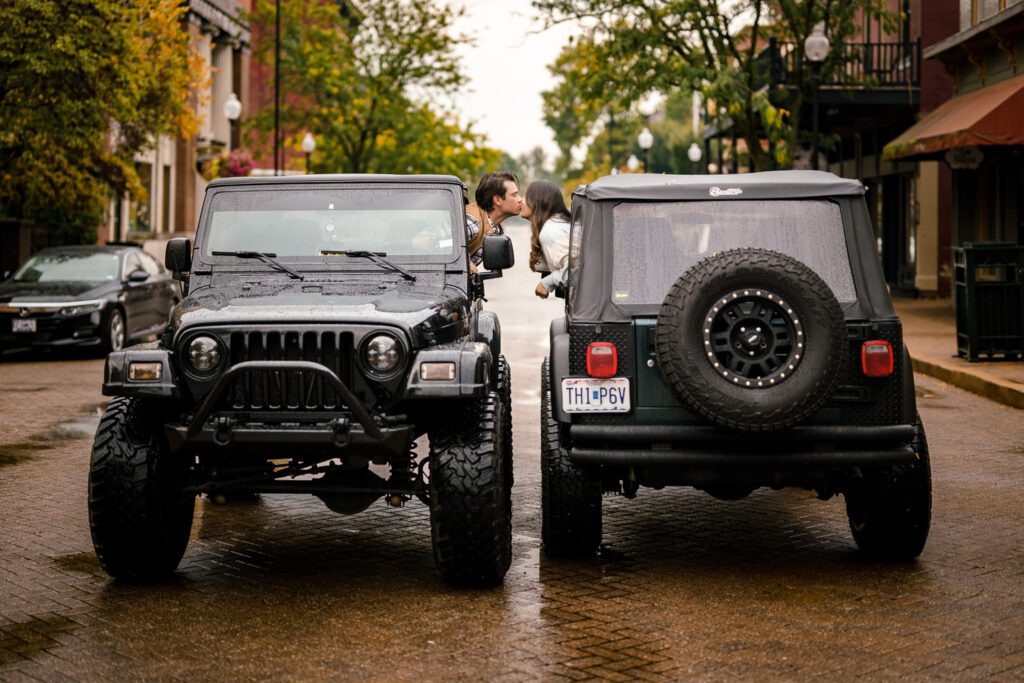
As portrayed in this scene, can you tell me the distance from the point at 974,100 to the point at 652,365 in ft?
66.2

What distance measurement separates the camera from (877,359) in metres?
6.68

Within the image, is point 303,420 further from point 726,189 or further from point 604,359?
point 726,189

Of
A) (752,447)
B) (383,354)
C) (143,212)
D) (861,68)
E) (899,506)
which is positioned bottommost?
(899,506)

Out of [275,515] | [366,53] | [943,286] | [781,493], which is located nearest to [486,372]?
[275,515]

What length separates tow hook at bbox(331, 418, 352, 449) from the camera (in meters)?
6.26

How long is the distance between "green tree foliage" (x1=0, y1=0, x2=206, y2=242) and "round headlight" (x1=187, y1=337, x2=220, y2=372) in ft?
58.4

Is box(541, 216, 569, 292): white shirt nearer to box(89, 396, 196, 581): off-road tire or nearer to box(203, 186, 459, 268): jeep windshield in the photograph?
box(203, 186, 459, 268): jeep windshield

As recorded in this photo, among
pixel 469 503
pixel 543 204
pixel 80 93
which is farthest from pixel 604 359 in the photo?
pixel 80 93

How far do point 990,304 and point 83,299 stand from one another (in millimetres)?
11583

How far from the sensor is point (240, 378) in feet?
21.3

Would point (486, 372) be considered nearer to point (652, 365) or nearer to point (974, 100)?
point (652, 365)

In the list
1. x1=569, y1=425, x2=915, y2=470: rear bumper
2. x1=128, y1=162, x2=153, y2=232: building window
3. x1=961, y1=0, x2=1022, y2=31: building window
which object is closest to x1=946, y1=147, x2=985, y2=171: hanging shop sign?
x1=961, y1=0, x2=1022, y2=31: building window

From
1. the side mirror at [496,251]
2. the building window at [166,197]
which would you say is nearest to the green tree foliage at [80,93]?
the side mirror at [496,251]

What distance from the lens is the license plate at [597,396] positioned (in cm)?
674
